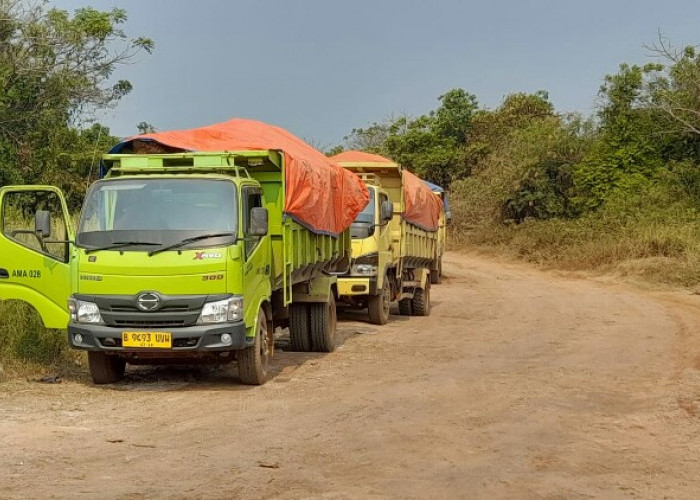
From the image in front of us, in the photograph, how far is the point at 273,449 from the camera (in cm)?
650

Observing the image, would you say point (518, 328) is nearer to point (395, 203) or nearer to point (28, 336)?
point (395, 203)

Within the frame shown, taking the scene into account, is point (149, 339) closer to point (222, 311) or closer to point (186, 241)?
point (222, 311)

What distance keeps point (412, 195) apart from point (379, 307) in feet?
9.53

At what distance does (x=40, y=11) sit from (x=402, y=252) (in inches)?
472

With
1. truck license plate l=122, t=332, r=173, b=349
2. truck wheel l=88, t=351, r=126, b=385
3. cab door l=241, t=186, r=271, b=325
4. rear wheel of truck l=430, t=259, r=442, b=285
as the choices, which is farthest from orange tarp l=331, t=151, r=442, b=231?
truck license plate l=122, t=332, r=173, b=349

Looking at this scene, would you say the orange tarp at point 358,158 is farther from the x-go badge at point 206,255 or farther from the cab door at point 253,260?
the x-go badge at point 206,255

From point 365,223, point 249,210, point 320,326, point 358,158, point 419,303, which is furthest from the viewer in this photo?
point 419,303

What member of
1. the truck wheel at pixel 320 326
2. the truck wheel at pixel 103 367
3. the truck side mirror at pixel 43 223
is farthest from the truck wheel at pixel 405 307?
the truck side mirror at pixel 43 223

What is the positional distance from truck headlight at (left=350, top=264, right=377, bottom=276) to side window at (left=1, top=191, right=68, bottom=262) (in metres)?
4.48

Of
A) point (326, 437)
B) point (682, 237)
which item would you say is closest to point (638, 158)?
point (682, 237)

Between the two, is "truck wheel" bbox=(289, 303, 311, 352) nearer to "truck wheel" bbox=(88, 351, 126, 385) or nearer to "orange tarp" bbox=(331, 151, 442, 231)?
"truck wheel" bbox=(88, 351, 126, 385)

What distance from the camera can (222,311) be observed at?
8359 millimetres

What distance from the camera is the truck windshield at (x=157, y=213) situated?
8.54m

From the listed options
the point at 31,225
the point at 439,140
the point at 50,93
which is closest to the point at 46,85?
the point at 50,93
